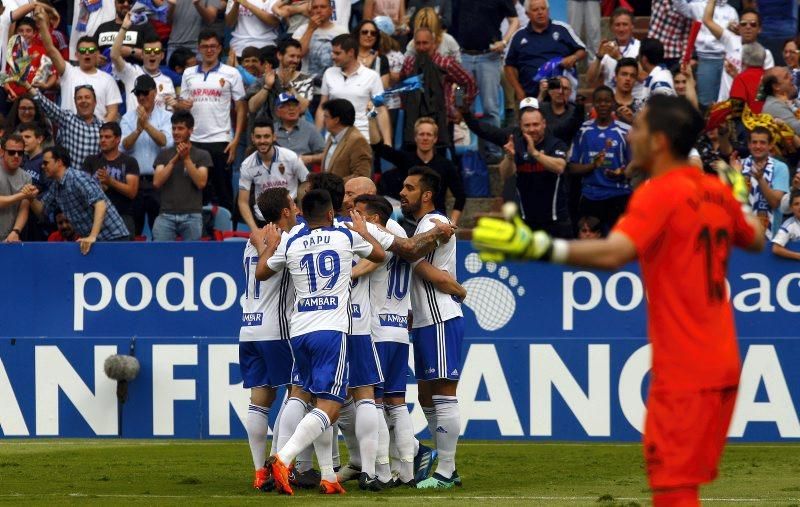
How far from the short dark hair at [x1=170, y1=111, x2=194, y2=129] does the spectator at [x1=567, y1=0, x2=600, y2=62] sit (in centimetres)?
558

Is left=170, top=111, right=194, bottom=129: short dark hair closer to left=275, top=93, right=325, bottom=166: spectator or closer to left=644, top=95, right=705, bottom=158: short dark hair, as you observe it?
left=275, top=93, right=325, bottom=166: spectator

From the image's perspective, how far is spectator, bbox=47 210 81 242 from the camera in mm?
14758

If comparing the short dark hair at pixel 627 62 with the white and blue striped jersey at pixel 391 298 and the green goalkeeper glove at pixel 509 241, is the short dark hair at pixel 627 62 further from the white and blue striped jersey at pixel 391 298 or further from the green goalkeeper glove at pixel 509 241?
the green goalkeeper glove at pixel 509 241

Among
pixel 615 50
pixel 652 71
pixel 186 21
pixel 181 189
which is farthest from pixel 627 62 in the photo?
pixel 186 21

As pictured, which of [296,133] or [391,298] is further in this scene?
[296,133]

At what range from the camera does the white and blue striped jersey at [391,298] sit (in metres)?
9.98

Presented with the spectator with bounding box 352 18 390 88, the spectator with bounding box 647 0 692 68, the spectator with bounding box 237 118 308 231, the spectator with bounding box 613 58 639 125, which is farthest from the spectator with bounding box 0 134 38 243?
the spectator with bounding box 647 0 692 68

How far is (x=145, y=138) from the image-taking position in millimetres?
16156

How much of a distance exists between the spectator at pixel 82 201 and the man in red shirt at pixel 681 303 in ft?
30.5

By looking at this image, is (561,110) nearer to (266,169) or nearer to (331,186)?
(266,169)

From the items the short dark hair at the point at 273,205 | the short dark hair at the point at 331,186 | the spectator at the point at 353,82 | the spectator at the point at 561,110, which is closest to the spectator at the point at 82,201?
the spectator at the point at 353,82

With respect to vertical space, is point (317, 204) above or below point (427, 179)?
below

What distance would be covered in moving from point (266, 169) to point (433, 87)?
2388 millimetres

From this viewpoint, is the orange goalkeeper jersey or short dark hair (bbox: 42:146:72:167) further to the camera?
short dark hair (bbox: 42:146:72:167)
